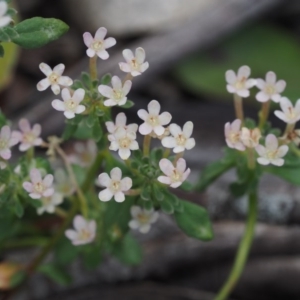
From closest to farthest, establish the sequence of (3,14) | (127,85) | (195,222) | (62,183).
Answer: (3,14), (127,85), (195,222), (62,183)

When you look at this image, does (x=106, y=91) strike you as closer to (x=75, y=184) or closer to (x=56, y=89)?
(x=56, y=89)

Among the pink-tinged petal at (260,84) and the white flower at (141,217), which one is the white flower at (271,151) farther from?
the white flower at (141,217)

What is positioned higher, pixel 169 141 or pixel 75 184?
pixel 169 141

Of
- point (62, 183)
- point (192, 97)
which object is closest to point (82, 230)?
point (62, 183)

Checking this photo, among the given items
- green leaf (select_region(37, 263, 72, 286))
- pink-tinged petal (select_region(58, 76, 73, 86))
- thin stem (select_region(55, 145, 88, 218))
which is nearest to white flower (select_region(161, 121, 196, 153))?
pink-tinged petal (select_region(58, 76, 73, 86))

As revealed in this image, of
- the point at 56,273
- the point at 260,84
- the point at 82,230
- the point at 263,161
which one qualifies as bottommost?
the point at 56,273

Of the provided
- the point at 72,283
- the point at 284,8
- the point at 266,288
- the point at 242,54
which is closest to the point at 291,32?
the point at 284,8

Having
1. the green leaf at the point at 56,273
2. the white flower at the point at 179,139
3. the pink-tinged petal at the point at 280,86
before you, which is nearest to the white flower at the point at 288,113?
the pink-tinged petal at the point at 280,86
